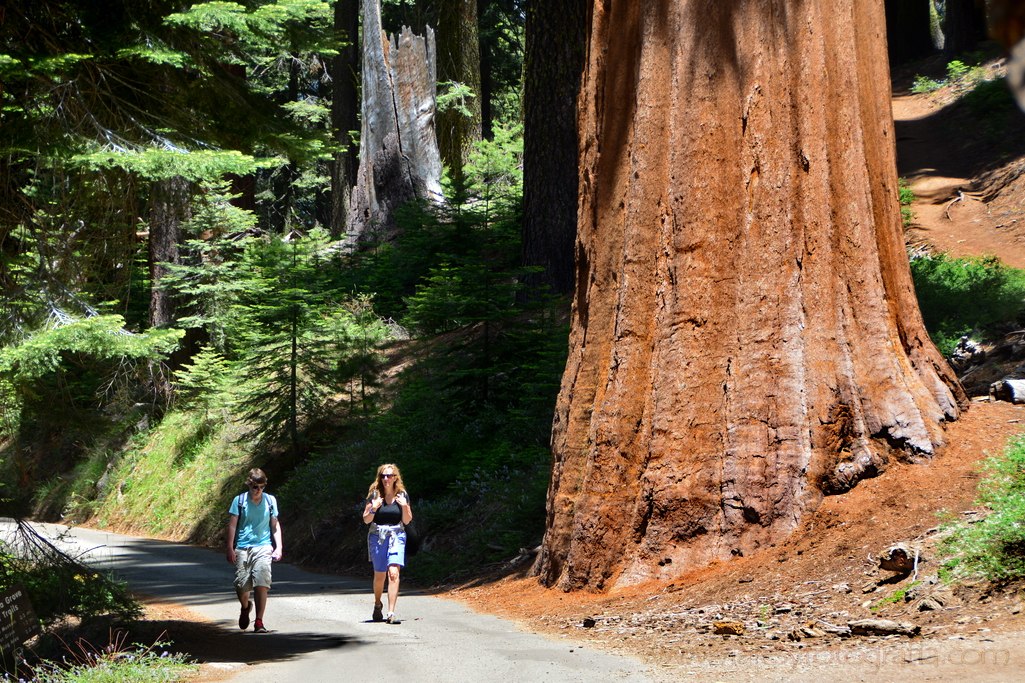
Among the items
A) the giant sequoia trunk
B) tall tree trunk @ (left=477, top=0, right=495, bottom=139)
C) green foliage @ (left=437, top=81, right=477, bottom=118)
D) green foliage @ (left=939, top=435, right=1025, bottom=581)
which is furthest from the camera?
tall tree trunk @ (left=477, top=0, right=495, bottom=139)

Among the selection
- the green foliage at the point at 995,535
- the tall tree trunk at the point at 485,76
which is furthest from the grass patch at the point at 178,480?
the tall tree trunk at the point at 485,76

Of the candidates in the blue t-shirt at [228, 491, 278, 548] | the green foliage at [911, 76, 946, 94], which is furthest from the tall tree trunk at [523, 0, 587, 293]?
the green foliage at [911, 76, 946, 94]

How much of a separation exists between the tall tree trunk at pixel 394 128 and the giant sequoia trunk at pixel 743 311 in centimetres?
1965

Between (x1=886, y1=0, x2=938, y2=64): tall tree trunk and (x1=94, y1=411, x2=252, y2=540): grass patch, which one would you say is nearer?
(x1=94, y1=411, x2=252, y2=540): grass patch

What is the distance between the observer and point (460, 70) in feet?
107

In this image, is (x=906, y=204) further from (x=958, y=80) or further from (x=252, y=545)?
(x=252, y=545)

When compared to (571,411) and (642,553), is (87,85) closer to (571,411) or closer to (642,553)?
(571,411)

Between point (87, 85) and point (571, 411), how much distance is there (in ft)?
19.6

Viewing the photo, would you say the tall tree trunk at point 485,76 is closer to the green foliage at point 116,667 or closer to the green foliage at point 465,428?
the green foliage at point 465,428

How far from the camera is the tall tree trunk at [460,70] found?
32.2 meters

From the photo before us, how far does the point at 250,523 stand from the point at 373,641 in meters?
2.09

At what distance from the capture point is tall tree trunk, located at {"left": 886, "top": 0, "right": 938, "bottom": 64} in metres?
34.3

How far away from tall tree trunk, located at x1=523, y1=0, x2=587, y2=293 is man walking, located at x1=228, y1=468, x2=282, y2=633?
33.5 feet

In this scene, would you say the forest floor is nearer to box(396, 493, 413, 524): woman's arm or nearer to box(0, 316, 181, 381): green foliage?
box(396, 493, 413, 524): woman's arm
